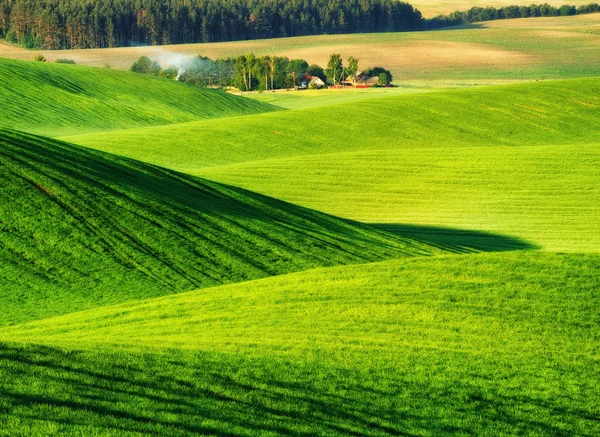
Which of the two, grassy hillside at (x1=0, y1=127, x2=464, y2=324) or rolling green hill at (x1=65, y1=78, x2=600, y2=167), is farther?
rolling green hill at (x1=65, y1=78, x2=600, y2=167)

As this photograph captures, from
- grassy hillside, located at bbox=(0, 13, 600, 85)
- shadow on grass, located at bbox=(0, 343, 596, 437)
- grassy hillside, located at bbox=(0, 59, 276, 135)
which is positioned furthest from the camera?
grassy hillside, located at bbox=(0, 13, 600, 85)

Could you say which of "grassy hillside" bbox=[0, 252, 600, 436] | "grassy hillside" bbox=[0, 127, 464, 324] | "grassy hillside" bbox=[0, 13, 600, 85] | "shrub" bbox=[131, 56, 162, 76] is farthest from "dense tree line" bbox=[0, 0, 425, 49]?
"grassy hillside" bbox=[0, 252, 600, 436]

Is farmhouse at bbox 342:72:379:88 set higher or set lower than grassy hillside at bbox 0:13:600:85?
lower

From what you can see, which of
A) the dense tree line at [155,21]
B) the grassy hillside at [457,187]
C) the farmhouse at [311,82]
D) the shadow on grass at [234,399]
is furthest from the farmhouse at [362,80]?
the shadow on grass at [234,399]

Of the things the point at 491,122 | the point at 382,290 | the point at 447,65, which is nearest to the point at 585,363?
the point at 382,290

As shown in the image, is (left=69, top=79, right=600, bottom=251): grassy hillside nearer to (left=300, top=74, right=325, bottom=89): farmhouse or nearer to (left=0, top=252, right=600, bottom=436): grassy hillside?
(left=0, top=252, right=600, bottom=436): grassy hillside

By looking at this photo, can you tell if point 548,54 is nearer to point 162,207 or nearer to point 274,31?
point 274,31
